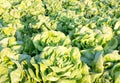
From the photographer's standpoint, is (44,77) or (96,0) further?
(96,0)

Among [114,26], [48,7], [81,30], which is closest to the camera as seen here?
[81,30]

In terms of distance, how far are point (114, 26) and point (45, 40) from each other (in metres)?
1.19

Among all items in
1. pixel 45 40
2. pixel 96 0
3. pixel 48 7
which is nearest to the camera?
pixel 45 40

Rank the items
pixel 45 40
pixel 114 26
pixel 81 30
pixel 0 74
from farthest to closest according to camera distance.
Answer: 1. pixel 114 26
2. pixel 81 30
3. pixel 45 40
4. pixel 0 74

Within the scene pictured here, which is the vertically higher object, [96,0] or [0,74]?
[96,0]

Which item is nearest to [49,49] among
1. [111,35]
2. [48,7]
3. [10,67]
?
[10,67]

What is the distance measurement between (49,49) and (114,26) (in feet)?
4.74

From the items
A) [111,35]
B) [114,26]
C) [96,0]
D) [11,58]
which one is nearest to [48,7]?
[96,0]

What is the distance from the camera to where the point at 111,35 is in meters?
3.14

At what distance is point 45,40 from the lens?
2869 mm

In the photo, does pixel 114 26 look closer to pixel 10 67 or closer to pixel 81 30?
pixel 81 30

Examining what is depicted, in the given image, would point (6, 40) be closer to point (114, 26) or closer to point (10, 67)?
point (10, 67)

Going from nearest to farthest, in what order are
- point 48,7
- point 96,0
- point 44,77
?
point 44,77 → point 48,7 → point 96,0

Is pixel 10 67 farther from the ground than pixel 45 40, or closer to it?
closer to it
